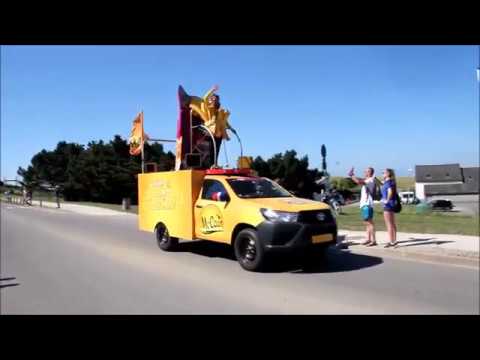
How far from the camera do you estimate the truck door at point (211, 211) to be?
8.41m

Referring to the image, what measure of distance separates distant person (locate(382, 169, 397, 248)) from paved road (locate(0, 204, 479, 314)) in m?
1.05

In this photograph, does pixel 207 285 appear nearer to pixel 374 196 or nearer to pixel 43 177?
pixel 43 177

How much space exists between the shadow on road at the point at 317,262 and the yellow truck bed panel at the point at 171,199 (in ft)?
2.47

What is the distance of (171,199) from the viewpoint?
994 cm

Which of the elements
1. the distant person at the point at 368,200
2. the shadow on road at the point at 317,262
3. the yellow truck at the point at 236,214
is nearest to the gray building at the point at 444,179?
the distant person at the point at 368,200

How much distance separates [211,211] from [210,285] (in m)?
2.34

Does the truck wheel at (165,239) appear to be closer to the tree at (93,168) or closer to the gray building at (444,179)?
the tree at (93,168)

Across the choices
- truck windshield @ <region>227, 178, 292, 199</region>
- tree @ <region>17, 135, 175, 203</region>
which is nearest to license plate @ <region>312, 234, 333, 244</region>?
truck windshield @ <region>227, 178, 292, 199</region>

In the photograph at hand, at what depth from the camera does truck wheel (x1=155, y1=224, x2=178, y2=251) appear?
10.2 m

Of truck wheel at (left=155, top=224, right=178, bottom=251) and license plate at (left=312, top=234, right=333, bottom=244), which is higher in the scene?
license plate at (left=312, top=234, right=333, bottom=244)

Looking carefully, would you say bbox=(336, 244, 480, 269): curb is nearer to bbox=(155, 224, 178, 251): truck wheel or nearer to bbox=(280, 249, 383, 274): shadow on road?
bbox=(280, 249, 383, 274): shadow on road

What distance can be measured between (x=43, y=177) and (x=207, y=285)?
3722 millimetres

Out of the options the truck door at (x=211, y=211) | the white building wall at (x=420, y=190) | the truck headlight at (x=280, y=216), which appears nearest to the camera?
the truck headlight at (x=280, y=216)
